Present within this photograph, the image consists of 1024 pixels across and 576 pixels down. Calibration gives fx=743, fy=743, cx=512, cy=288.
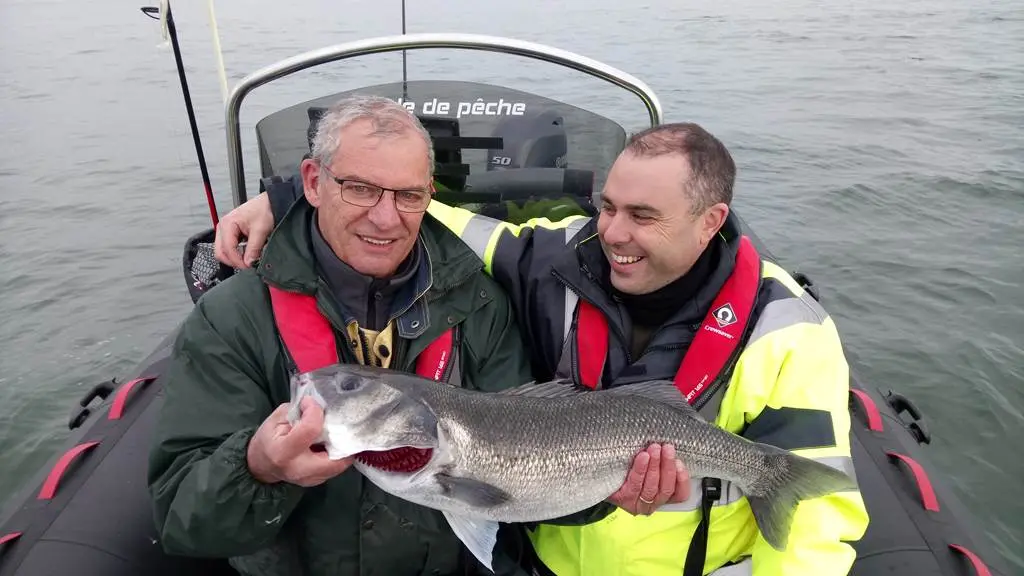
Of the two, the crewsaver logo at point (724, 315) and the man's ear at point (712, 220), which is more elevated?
the man's ear at point (712, 220)

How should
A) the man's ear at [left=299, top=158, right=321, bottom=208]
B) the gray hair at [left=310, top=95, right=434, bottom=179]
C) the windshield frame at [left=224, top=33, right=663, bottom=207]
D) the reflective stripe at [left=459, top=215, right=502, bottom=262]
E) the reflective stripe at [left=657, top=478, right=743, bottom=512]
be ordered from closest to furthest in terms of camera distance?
the gray hair at [left=310, top=95, right=434, bottom=179], the man's ear at [left=299, top=158, right=321, bottom=208], the reflective stripe at [left=657, top=478, right=743, bottom=512], the reflective stripe at [left=459, top=215, right=502, bottom=262], the windshield frame at [left=224, top=33, right=663, bottom=207]

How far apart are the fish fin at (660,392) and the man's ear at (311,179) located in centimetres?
134

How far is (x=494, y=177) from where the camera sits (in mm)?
4598

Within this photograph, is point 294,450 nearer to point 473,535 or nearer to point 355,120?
point 473,535

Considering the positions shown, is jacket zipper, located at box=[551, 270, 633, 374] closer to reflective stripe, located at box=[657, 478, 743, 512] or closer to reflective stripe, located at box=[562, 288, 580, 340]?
reflective stripe, located at box=[562, 288, 580, 340]

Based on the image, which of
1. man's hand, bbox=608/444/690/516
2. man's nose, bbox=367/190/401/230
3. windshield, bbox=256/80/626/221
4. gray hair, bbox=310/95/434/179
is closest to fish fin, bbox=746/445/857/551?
man's hand, bbox=608/444/690/516

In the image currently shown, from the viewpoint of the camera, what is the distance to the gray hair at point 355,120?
9.01 ft

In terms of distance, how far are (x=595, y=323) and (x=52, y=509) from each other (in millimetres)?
2567

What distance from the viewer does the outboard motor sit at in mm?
4680

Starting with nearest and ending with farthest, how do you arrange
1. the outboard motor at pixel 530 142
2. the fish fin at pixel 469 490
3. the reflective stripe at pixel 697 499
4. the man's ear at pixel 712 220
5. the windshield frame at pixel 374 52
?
the fish fin at pixel 469 490 → the reflective stripe at pixel 697 499 → the man's ear at pixel 712 220 → the windshield frame at pixel 374 52 → the outboard motor at pixel 530 142

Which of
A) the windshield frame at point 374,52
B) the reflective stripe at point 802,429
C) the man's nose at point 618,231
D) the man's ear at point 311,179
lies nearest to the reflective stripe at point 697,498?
the reflective stripe at point 802,429

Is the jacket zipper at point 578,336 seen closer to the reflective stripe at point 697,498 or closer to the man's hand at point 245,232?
the reflective stripe at point 697,498

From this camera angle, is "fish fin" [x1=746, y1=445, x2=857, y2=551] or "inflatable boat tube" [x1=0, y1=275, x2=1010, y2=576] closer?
"fish fin" [x1=746, y1=445, x2=857, y2=551]

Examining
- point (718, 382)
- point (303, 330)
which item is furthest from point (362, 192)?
point (718, 382)
